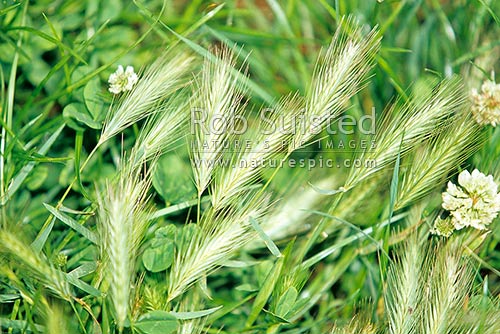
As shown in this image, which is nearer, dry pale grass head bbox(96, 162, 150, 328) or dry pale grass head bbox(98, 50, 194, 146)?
dry pale grass head bbox(96, 162, 150, 328)

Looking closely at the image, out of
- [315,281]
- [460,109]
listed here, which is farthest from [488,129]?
[315,281]

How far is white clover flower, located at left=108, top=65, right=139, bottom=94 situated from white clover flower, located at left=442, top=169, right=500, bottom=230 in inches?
22.5

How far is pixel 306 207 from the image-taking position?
126 centimetres

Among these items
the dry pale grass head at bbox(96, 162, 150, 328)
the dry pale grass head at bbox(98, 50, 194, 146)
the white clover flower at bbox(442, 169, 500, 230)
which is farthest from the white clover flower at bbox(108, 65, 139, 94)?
the white clover flower at bbox(442, 169, 500, 230)

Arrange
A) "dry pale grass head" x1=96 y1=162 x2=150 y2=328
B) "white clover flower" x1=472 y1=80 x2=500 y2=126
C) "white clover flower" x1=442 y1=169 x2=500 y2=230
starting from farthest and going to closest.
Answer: "white clover flower" x1=472 y1=80 x2=500 y2=126
"white clover flower" x1=442 y1=169 x2=500 y2=230
"dry pale grass head" x1=96 y1=162 x2=150 y2=328

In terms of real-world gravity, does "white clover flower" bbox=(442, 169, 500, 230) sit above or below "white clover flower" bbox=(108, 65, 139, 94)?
below

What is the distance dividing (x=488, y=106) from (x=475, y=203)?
0.73 ft

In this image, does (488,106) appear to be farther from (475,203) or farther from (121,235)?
(121,235)

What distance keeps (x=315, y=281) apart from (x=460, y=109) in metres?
0.44

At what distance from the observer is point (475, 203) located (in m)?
1.08

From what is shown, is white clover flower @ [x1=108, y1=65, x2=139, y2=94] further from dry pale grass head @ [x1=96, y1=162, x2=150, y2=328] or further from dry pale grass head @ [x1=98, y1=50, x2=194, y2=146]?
dry pale grass head @ [x1=96, y1=162, x2=150, y2=328]

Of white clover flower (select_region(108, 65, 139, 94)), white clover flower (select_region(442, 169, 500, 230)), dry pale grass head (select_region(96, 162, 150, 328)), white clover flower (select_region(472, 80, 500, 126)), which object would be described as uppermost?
white clover flower (select_region(472, 80, 500, 126))

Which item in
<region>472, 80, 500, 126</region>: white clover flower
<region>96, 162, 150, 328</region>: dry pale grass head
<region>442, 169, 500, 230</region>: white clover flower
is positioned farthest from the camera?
<region>472, 80, 500, 126</region>: white clover flower

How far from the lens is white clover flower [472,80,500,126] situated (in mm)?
1190
